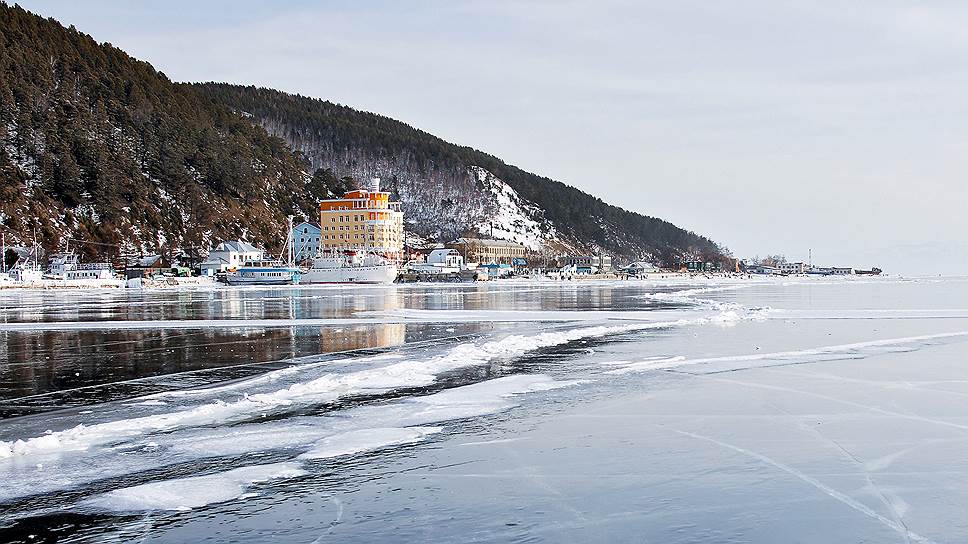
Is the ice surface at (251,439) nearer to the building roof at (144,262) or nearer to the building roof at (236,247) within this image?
the building roof at (144,262)

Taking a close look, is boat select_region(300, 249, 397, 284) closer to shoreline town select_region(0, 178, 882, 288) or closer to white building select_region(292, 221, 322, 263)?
shoreline town select_region(0, 178, 882, 288)

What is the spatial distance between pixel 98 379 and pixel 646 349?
10365 millimetres

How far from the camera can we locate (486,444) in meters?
8.55

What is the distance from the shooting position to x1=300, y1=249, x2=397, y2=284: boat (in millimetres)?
104938

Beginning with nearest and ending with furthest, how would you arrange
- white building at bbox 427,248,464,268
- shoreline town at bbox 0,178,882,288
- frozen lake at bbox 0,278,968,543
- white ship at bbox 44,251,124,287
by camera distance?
frozen lake at bbox 0,278,968,543 → white ship at bbox 44,251,124,287 → shoreline town at bbox 0,178,882,288 → white building at bbox 427,248,464,268

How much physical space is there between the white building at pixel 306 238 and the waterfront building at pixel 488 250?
1129 inches

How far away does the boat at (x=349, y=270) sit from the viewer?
104938mm

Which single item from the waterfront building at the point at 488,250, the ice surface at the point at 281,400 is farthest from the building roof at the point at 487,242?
the ice surface at the point at 281,400

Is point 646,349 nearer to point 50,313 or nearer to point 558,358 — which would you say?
point 558,358

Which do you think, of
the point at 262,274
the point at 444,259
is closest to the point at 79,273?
the point at 262,274

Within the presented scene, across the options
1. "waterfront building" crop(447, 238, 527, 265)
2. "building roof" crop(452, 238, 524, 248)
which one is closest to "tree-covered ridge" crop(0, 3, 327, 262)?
"waterfront building" crop(447, 238, 527, 265)

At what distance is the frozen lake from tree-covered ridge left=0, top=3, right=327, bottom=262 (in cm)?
9493

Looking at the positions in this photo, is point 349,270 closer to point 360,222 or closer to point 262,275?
point 262,275

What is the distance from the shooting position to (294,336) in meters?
21.2
